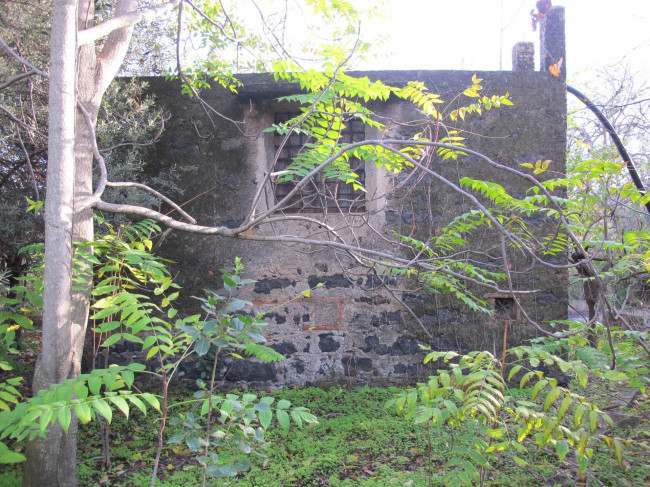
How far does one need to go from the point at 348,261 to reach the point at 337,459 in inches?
77.4

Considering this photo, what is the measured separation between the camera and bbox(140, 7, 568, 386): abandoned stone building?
15.2ft

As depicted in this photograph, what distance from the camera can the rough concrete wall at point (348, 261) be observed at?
465 cm

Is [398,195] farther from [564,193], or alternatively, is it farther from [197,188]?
[197,188]

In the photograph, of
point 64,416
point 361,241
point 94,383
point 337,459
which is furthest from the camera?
point 361,241

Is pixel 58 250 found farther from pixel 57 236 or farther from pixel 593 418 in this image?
pixel 593 418

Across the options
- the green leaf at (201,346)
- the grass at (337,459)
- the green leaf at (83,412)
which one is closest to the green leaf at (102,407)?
the green leaf at (83,412)

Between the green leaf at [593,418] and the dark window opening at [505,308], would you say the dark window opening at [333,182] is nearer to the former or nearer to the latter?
the dark window opening at [505,308]

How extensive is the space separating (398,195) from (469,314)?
1445 mm

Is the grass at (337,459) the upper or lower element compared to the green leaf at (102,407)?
lower

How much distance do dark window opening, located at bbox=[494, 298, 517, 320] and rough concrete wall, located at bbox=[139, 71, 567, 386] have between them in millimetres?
90

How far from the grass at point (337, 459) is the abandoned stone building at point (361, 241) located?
709mm

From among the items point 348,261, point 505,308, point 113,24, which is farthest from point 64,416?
point 505,308

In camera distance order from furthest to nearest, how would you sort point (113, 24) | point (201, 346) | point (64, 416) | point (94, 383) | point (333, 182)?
point (333, 182) → point (113, 24) → point (201, 346) → point (94, 383) → point (64, 416)

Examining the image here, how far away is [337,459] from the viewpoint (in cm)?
336
